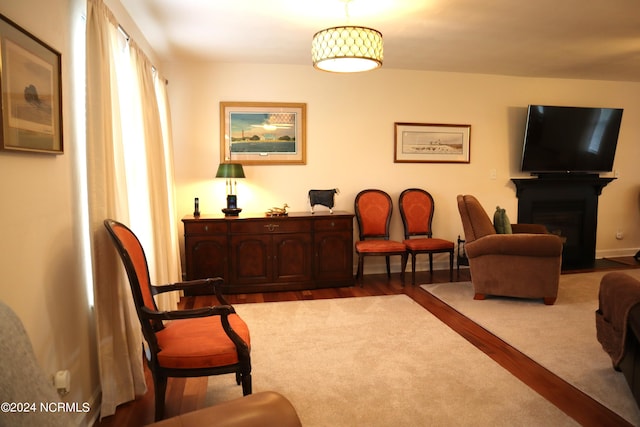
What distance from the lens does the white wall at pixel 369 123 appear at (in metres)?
4.70

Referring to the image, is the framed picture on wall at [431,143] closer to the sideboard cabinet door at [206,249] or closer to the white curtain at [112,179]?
the sideboard cabinet door at [206,249]

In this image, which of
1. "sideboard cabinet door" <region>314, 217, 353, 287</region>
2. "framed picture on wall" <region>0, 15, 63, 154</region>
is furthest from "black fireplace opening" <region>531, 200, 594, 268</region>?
Result: "framed picture on wall" <region>0, 15, 63, 154</region>

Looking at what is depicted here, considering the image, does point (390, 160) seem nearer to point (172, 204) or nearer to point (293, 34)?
point (293, 34)

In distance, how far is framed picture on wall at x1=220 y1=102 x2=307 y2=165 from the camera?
186 inches

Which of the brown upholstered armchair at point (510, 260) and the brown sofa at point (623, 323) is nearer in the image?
the brown sofa at point (623, 323)

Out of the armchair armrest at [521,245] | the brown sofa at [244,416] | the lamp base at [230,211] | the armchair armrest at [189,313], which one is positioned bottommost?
the brown sofa at [244,416]

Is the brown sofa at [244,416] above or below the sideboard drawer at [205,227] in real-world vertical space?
below

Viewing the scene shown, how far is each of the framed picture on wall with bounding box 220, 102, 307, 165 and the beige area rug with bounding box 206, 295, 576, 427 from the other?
1959 mm

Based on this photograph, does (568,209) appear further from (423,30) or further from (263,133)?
(263,133)

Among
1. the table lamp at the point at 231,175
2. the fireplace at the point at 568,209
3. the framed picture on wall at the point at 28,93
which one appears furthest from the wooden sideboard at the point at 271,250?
the fireplace at the point at 568,209

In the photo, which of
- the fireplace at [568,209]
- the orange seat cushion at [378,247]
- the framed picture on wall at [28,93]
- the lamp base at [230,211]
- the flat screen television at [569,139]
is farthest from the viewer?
the fireplace at [568,209]

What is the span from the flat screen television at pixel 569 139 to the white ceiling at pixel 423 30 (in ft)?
2.22

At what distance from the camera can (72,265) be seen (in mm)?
1984

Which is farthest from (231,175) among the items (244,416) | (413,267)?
(244,416)
